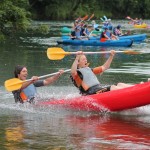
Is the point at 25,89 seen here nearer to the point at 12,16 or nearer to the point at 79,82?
the point at 79,82

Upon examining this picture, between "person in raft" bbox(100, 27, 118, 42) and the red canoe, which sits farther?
"person in raft" bbox(100, 27, 118, 42)

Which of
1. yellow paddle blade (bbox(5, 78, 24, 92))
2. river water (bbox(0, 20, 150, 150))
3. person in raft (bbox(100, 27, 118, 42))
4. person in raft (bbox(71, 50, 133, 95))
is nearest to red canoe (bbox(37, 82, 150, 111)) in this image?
river water (bbox(0, 20, 150, 150))

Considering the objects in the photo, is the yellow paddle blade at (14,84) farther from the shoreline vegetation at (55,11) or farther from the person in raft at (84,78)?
the shoreline vegetation at (55,11)

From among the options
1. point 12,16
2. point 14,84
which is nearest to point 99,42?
point 12,16

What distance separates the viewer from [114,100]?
954 cm

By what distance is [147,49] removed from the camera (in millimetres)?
24922

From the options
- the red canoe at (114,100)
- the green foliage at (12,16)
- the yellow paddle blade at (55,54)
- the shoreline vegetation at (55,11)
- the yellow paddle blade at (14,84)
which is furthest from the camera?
the shoreline vegetation at (55,11)

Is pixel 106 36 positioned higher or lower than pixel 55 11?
higher

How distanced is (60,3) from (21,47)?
35.8 m

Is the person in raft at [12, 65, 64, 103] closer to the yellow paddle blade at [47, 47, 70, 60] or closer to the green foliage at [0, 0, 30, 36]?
the yellow paddle blade at [47, 47, 70, 60]

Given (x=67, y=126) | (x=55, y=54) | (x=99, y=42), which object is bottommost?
(x=99, y=42)

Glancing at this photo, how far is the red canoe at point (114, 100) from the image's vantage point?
30.5 ft

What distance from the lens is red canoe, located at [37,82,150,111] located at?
366 inches

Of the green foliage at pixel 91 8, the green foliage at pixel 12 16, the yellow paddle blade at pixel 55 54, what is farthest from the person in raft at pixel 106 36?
the green foliage at pixel 91 8
